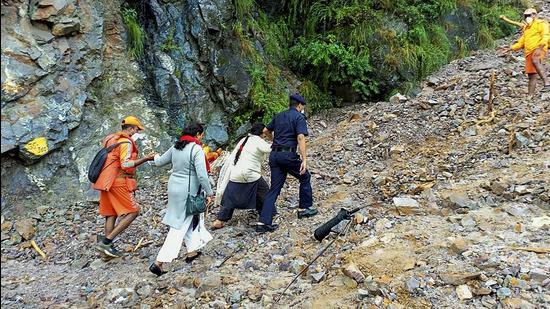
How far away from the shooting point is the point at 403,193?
6.23 m

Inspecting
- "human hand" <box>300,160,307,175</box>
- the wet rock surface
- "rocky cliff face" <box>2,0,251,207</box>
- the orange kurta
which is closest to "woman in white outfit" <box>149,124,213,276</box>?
the wet rock surface

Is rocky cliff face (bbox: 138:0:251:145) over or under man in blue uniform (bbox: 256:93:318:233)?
over

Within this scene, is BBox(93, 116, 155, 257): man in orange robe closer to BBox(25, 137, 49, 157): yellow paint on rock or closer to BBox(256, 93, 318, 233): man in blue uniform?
BBox(256, 93, 318, 233): man in blue uniform

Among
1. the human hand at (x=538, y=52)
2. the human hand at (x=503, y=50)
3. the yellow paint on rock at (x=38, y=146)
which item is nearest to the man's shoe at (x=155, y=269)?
the yellow paint on rock at (x=38, y=146)

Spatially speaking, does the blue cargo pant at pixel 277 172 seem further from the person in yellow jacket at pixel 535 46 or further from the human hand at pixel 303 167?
the person in yellow jacket at pixel 535 46

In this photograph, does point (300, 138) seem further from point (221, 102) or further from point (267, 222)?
point (221, 102)

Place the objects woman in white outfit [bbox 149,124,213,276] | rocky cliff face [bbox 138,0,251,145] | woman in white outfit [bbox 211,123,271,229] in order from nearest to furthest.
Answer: woman in white outfit [bbox 149,124,213,276]
woman in white outfit [bbox 211,123,271,229]
rocky cliff face [bbox 138,0,251,145]

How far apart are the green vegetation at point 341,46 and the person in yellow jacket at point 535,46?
2607 mm

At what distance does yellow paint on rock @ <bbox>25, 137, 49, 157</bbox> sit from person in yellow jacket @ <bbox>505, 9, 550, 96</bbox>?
8.20m

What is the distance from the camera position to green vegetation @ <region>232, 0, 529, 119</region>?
9.81 m

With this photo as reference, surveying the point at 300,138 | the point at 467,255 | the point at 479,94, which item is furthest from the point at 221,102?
the point at 467,255

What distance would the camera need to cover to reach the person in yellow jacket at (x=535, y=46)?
7.67 m

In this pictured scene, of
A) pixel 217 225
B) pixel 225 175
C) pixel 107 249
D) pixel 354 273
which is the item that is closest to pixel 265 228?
pixel 217 225

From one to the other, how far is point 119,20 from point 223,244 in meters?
5.31
